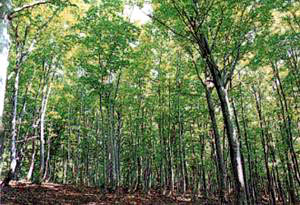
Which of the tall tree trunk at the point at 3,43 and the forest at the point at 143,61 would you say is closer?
the tall tree trunk at the point at 3,43

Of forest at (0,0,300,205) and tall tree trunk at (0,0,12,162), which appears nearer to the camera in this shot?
tall tree trunk at (0,0,12,162)

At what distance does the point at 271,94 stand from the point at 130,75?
14.4 metres

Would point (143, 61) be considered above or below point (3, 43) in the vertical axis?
above

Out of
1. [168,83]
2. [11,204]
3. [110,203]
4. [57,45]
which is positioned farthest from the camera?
[168,83]

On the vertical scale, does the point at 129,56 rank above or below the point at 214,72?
above

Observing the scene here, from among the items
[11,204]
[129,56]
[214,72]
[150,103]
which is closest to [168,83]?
[150,103]

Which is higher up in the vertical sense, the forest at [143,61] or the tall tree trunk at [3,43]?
the forest at [143,61]

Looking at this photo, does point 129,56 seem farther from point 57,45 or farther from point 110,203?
point 110,203

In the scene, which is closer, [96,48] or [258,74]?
[96,48]

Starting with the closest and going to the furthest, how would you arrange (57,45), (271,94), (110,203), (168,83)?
(110,203) < (57,45) < (168,83) < (271,94)

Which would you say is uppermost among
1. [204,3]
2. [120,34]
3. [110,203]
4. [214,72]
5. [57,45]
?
[57,45]

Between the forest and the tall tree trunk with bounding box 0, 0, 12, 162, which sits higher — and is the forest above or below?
above

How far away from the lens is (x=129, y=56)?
14.8 metres

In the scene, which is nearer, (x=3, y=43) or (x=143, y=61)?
(x=3, y=43)
